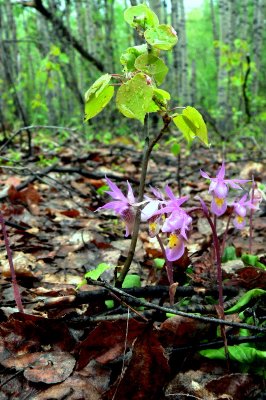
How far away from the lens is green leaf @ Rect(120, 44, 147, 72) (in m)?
1.19

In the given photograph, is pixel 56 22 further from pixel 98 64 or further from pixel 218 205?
pixel 218 205

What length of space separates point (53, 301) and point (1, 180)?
2563mm

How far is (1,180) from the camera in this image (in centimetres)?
380

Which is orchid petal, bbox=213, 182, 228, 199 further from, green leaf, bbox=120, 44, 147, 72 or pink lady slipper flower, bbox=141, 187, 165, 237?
green leaf, bbox=120, 44, 147, 72

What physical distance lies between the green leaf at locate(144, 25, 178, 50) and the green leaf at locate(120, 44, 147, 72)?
0.05 m

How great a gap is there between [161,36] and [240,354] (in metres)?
0.94

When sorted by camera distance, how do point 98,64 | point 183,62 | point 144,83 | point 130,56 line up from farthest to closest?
point 183,62
point 98,64
point 130,56
point 144,83

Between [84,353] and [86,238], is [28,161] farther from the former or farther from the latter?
[84,353]

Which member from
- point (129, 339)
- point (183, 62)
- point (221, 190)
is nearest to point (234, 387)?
point (129, 339)

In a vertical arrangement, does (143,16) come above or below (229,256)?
above

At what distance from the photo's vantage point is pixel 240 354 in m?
1.20

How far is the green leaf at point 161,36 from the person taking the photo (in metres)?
1.13

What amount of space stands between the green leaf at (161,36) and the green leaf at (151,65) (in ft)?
0.12

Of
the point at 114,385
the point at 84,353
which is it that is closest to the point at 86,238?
the point at 84,353
